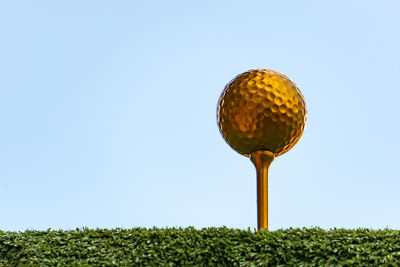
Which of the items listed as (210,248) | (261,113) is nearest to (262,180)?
(261,113)

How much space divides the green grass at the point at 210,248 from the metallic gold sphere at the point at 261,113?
72.1 inches

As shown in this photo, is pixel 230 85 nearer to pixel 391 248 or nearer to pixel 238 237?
pixel 238 237

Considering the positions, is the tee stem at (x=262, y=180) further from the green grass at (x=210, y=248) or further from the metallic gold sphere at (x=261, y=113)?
the green grass at (x=210, y=248)

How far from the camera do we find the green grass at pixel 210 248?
700 cm

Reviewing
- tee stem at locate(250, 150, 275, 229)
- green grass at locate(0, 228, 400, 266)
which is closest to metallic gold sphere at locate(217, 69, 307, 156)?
tee stem at locate(250, 150, 275, 229)

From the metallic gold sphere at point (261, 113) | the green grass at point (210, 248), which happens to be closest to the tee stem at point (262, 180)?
the metallic gold sphere at point (261, 113)

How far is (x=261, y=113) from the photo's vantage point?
855 centimetres

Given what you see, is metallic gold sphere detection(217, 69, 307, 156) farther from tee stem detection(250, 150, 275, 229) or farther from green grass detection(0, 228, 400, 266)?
green grass detection(0, 228, 400, 266)

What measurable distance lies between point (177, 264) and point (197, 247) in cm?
38

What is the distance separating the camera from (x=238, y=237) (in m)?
7.40

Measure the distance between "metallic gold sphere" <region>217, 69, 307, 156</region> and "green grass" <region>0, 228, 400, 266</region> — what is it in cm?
183

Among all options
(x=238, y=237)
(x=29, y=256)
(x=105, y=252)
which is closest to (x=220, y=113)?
(x=238, y=237)

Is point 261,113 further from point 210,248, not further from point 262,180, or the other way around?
point 210,248

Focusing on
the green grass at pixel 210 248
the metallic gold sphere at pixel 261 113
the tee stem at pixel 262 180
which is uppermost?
the metallic gold sphere at pixel 261 113
